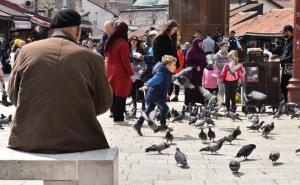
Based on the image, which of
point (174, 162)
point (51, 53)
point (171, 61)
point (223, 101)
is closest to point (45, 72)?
point (51, 53)

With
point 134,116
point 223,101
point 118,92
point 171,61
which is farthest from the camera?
point 223,101

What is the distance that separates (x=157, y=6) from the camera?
333 ft

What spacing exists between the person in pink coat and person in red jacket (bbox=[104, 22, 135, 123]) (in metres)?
3.38

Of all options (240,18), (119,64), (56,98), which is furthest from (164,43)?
(240,18)

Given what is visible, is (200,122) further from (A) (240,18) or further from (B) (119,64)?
(A) (240,18)

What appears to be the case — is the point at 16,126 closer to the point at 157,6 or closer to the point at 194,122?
the point at 194,122

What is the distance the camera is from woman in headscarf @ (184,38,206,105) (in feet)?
50.5

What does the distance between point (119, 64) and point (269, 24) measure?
2824 centimetres

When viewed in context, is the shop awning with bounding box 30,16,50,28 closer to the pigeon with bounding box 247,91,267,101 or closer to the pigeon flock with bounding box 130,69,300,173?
the pigeon flock with bounding box 130,69,300,173

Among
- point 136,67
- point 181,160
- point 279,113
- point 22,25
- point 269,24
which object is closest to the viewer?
point 181,160

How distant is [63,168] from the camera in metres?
4.73

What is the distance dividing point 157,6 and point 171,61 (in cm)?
A: 9123

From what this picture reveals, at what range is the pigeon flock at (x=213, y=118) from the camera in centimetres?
912

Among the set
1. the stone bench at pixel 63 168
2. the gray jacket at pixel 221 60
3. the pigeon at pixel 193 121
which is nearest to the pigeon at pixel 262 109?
the gray jacket at pixel 221 60
